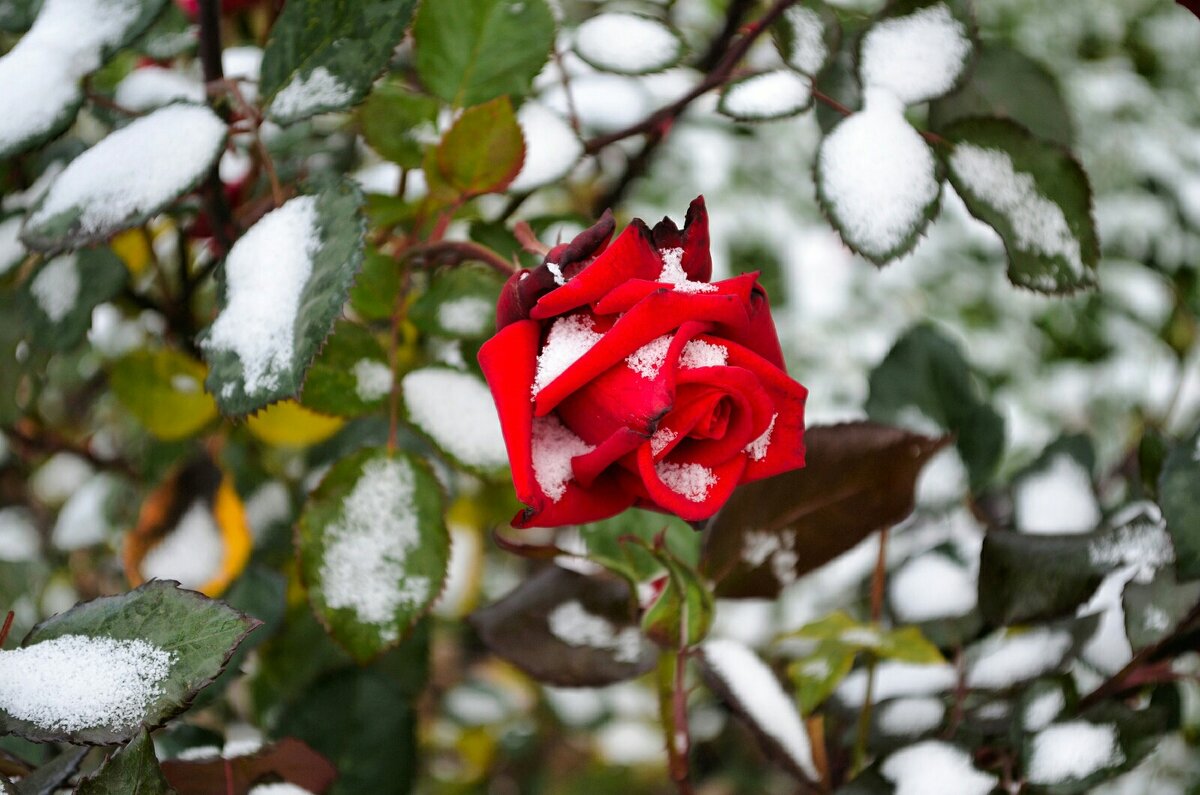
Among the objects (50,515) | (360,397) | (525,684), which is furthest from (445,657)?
(360,397)

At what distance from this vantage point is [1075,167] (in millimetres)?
453

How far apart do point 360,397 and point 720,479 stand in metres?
0.21

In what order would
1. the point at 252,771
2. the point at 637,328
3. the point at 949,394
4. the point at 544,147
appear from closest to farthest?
1. the point at 637,328
2. the point at 252,771
3. the point at 544,147
4. the point at 949,394

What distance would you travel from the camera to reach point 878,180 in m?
0.42

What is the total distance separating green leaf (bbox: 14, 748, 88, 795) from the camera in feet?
1.13

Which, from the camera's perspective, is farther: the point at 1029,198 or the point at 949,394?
the point at 949,394

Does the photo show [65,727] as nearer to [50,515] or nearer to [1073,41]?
[50,515]

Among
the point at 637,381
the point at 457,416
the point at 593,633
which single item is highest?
the point at 637,381

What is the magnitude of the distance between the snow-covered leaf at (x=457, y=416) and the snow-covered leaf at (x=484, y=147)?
10cm

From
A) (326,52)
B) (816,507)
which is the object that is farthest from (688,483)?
(326,52)

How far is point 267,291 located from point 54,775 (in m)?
0.20

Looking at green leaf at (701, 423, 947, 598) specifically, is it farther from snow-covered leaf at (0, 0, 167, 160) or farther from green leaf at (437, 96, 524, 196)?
snow-covered leaf at (0, 0, 167, 160)

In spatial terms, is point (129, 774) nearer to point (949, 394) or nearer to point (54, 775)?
point (54, 775)

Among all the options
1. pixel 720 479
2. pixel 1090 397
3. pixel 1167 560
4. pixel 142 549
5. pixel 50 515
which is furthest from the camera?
pixel 1090 397
